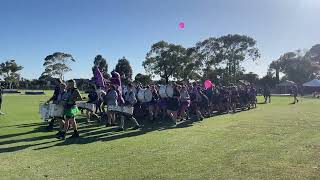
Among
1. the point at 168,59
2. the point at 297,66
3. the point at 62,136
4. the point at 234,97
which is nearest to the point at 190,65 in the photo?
the point at 168,59

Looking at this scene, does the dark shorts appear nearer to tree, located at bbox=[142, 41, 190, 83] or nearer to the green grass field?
the green grass field

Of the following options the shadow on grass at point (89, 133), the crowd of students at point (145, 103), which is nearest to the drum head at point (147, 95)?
the crowd of students at point (145, 103)

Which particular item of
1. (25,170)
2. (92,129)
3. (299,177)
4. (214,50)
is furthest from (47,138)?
(214,50)

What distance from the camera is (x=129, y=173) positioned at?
29.8ft

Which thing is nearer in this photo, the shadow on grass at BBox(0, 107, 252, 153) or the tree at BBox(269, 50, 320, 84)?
the shadow on grass at BBox(0, 107, 252, 153)

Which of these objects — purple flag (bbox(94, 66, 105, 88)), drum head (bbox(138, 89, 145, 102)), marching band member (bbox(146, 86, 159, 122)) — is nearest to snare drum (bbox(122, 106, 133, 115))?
purple flag (bbox(94, 66, 105, 88))

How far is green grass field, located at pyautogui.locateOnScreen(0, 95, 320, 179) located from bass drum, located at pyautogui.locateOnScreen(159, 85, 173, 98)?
9.65 ft

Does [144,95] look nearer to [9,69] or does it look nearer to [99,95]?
[99,95]

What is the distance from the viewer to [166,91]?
2002 centimetres

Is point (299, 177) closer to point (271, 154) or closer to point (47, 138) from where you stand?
point (271, 154)

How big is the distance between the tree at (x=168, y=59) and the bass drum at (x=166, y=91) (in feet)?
217

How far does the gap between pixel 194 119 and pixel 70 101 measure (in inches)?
342

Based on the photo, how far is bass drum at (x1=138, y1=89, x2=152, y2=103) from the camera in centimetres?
2092

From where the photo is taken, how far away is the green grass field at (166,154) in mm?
9062
